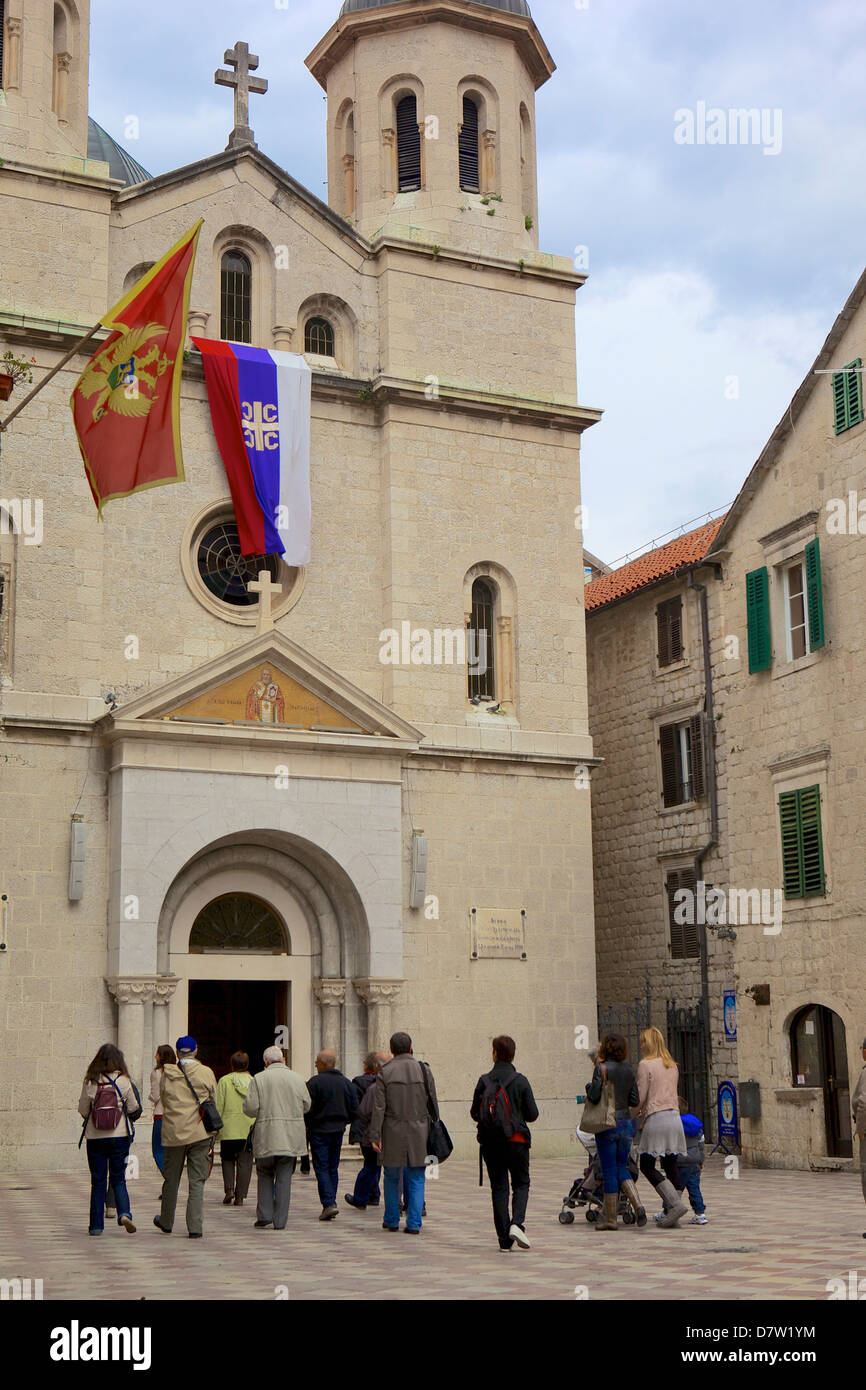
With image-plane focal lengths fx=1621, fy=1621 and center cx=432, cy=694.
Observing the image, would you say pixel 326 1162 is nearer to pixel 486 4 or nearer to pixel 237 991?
pixel 237 991

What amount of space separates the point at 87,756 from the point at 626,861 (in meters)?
11.9

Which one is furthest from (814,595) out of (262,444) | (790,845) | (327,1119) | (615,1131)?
(327,1119)

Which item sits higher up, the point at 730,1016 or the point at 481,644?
the point at 481,644

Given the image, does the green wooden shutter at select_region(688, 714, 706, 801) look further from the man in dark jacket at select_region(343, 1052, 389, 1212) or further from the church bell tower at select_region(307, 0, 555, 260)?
the man in dark jacket at select_region(343, 1052, 389, 1212)

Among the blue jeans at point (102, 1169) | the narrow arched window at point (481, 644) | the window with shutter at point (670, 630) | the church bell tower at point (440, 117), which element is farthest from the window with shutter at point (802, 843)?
the blue jeans at point (102, 1169)

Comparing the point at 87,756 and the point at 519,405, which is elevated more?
the point at 519,405

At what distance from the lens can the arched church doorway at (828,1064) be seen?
2253 cm

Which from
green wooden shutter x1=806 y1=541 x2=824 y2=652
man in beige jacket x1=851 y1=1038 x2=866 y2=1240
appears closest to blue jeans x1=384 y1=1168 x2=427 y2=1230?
man in beige jacket x1=851 y1=1038 x2=866 y2=1240

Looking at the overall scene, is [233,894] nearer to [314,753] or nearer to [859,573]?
[314,753]

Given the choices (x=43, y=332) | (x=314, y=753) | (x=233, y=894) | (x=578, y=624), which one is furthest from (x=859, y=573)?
(x=43, y=332)

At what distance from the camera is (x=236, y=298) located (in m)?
27.2

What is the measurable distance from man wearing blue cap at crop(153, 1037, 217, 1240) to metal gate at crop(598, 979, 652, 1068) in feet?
52.5

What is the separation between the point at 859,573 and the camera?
2280cm

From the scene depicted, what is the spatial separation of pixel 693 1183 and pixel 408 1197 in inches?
111
